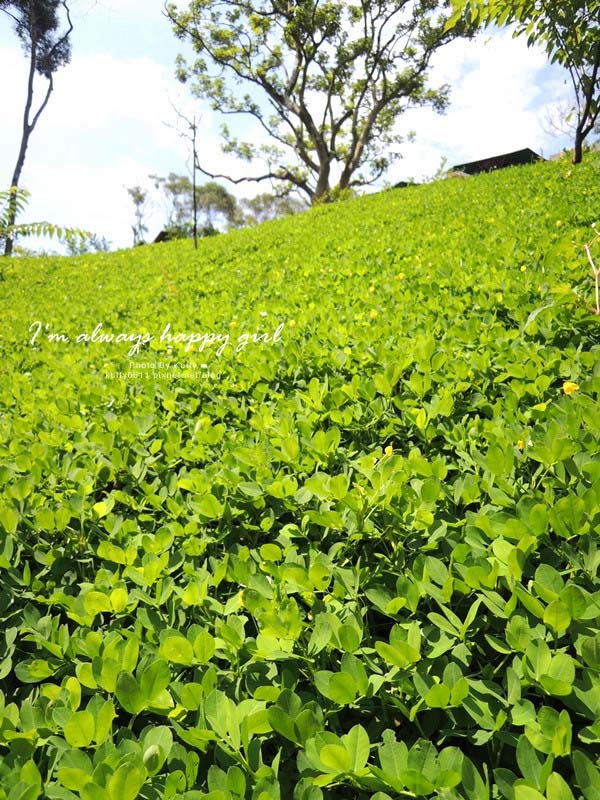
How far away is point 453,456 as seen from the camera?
1507 millimetres

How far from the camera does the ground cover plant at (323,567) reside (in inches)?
29.5

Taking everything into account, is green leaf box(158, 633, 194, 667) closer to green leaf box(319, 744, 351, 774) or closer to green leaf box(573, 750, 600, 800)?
green leaf box(319, 744, 351, 774)

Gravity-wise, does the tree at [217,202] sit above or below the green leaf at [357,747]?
above

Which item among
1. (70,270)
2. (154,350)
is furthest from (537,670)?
(70,270)

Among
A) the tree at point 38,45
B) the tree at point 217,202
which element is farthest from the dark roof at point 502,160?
the tree at point 217,202

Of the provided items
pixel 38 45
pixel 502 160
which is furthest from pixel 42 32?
pixel 502 160

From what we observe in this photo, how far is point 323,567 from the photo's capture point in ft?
3.27

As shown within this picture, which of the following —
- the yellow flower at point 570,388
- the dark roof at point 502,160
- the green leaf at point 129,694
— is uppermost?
the dark roof at point 502,160

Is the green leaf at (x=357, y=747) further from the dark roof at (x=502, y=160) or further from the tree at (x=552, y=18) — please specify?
the dark roof at (x=502, y=160)

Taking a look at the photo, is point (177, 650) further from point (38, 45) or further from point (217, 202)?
point (217, 202)

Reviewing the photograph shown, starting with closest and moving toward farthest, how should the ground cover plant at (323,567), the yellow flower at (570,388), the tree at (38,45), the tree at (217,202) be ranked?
the ground cover plant at (323,567) → the yellow flower at (570,388) → the tree at (38,45) → the tree at (217,202)

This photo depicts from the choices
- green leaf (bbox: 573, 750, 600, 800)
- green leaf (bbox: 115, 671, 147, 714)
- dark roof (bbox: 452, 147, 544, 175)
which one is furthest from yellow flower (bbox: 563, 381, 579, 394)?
dark roof (bbox: 452, 147, 544, 175)

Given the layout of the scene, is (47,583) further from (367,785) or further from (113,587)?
(367,785)

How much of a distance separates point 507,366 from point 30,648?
5.14 ft
